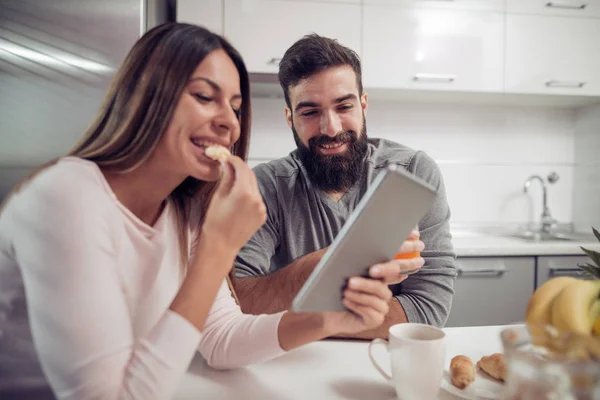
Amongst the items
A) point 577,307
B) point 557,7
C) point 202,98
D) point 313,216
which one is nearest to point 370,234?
point 577,307

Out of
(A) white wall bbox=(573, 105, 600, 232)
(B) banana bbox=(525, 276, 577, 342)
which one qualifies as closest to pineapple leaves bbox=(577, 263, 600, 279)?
(B) banana bbox=(525, 276, 577, 342)

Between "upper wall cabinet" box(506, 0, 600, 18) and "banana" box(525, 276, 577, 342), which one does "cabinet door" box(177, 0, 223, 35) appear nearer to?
"upper wall cabinet" box(506, 0, 600, 18)

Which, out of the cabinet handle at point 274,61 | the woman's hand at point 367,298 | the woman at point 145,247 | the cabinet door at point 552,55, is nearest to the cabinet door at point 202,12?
the cabinet handle at point 274,61

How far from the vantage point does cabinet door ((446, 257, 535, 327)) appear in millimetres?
1989

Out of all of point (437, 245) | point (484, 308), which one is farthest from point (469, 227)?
point (437, 245)

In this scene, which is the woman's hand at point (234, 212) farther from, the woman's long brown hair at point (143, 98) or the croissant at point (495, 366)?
the croissant at point (495, 366)

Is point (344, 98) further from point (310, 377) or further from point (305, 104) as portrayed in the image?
point (310, 377)

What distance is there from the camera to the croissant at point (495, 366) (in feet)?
2.16

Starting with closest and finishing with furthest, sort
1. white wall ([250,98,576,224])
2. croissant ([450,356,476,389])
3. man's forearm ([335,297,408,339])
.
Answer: croissant ([450,356,476,389]) < man's forearm ([335,297,408,339]) < white wall ([250,98,576,224])

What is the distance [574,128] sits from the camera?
263cm

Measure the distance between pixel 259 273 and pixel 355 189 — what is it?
43 cm

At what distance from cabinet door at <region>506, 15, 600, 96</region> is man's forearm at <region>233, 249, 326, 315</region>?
1741mm

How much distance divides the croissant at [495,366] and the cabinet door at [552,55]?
194cm

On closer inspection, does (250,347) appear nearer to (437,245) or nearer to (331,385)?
(331,385)
